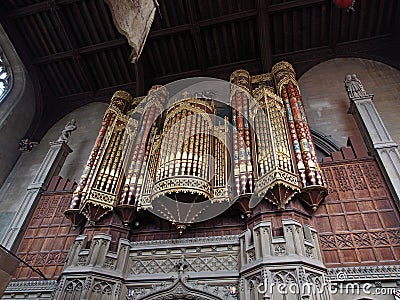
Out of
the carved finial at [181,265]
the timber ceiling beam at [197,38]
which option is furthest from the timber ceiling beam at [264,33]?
the carved finial at [181,265]

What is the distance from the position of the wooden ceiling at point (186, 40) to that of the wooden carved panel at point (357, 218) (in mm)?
5714

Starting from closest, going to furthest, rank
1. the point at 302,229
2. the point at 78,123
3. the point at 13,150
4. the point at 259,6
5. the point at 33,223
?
1. the point at 302,229
2. the point at 33,223
3. the point at 259,6
4. the point at 13,150
5. the point at 78,123

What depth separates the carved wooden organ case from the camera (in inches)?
276

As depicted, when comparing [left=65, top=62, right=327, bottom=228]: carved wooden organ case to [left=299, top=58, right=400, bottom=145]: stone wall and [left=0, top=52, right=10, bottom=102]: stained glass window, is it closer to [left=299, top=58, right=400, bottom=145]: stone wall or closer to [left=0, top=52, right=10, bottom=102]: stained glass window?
[left=299, top=58, right=400, bottom=145]: stone wall

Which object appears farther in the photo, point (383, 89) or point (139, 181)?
point (383, 89)

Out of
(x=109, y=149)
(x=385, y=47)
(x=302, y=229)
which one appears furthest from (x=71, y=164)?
(x=385, y=47)

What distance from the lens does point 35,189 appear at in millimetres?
9469

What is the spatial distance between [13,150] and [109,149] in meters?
5.76

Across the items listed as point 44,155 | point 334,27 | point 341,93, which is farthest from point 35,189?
point 334,27

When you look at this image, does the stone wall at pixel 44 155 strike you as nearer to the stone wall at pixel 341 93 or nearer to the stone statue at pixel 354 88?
the stone wall at pixel 341 93

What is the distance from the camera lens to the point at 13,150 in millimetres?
12359

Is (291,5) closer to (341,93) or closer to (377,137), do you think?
(341,93)

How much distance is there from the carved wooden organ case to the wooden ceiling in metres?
2.76

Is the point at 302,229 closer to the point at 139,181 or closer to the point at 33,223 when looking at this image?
the point at 139,181
